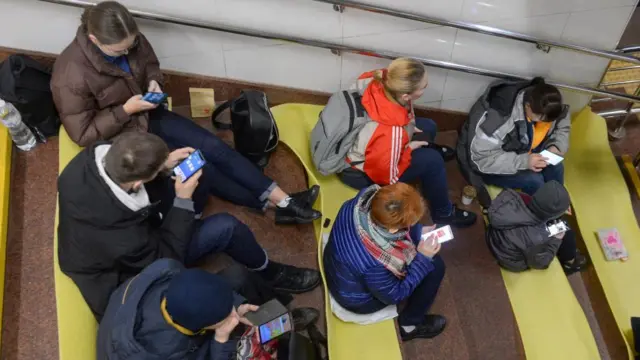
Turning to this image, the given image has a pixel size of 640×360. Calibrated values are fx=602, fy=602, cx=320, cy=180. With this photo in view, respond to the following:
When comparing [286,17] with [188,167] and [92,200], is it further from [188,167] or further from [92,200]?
[92,200]

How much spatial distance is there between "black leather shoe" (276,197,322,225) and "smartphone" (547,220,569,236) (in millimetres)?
1389

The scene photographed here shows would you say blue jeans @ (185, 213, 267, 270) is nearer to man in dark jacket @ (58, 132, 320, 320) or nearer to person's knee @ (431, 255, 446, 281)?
man in dark jacket @ (58, 132, 320, 320)

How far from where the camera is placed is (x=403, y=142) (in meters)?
3.52

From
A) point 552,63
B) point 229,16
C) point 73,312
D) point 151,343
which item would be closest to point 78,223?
point 73,312

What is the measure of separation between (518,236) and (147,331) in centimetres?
227

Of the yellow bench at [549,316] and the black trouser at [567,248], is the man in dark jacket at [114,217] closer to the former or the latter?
the yellow bench at [549,316]

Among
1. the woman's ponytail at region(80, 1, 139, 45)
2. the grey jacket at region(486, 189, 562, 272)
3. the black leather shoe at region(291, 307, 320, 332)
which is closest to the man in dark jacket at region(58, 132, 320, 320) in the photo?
the woman's ponytail at region(80, 1, 139, 45)

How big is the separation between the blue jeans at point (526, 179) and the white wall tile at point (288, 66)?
4.06 ft

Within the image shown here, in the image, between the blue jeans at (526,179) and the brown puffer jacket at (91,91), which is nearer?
the brown puffer jacket at (91,91)

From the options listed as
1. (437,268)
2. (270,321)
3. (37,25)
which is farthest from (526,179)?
(37,25)

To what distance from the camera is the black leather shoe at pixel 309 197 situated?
11.5ft

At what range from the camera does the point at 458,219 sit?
3.97 m

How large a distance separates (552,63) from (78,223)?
312 cm

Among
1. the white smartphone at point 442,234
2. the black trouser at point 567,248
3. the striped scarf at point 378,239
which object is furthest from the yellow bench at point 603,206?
the striped scarf at point 378,239
